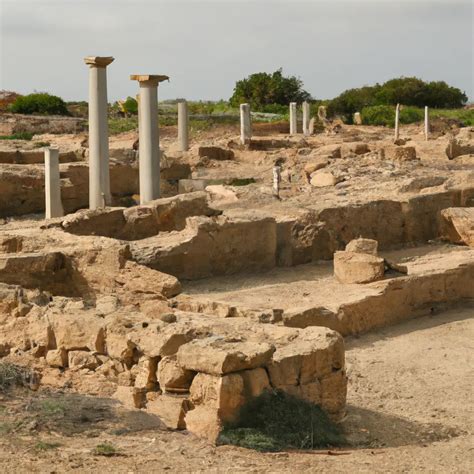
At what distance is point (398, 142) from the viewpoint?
97.1 feet

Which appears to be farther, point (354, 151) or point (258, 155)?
point (258, 155)

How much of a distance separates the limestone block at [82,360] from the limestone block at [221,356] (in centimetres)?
124

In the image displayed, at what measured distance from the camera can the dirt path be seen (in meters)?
6.41

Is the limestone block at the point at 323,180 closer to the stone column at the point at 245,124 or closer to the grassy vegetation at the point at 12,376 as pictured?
the stone column at the point at 245,124

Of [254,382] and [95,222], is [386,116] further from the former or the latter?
[254,382]

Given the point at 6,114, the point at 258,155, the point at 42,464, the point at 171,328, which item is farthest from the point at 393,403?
the point at 6,114

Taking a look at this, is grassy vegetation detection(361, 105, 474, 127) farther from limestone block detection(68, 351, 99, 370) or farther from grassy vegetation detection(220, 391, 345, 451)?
grassy vegetation detection(220, 391, 345, 451)

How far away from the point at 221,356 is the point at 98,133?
42.0ft

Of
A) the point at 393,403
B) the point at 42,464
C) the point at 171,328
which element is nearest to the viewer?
the point at 42,464

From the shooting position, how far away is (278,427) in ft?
23.6

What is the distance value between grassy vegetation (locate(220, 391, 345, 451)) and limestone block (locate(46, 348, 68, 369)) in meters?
1.98

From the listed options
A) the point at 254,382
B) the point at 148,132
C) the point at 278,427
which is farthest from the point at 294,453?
the point at 148,132

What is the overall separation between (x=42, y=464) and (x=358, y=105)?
4601 centimetres

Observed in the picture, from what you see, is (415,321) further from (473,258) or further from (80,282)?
(80,282)
